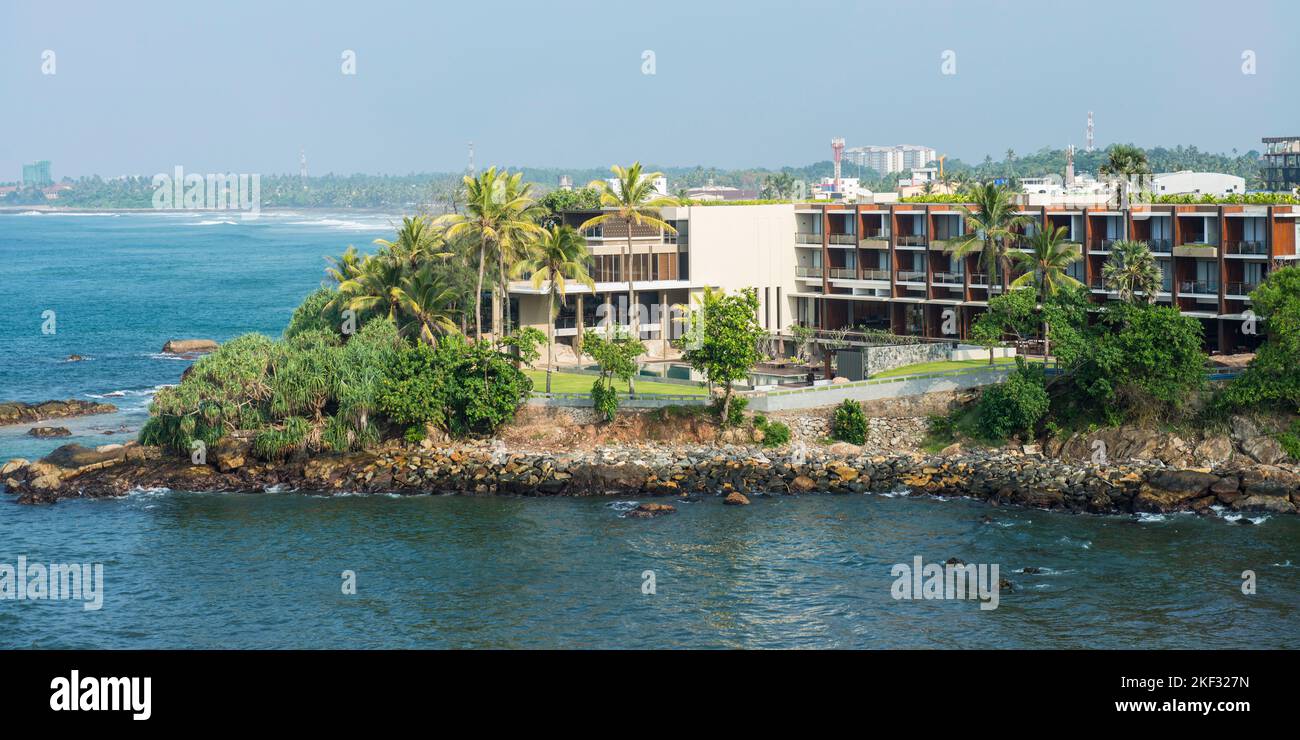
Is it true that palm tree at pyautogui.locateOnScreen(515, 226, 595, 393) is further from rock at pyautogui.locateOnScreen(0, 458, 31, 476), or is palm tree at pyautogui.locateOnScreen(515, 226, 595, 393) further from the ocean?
rock at pyautogui.locateOnScreen(0, 458, 31, 476)

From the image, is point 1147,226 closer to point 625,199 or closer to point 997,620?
point 625,199

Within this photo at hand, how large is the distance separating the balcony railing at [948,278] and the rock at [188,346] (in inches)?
2589

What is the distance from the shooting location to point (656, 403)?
7044cm

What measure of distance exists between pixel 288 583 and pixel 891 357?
3756 cm

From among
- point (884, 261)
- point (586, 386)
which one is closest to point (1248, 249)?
point (884, 261)

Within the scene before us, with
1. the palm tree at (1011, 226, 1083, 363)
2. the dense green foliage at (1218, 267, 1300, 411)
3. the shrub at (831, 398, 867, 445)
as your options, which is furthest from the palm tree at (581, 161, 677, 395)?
the dense green foliage at (1218, 267, 1300, 411)

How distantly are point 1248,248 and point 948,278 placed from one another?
18.7 m

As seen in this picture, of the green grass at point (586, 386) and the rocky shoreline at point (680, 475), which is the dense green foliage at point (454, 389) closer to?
the rocky shoreline at point (680, 475)

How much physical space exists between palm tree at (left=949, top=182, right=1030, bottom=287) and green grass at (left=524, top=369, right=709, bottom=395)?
19084mm

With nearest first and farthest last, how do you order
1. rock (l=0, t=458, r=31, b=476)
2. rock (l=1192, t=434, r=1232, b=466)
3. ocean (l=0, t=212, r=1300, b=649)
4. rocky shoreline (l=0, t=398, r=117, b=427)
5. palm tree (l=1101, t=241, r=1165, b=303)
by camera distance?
ocean (l=0, t=212, r=1300, b=649) < rock (l=1192, t=434, r=1232, b=466) < rock (l=0, t=458, r=31, b=476) < palm tree (l=1101, t=241, r=1165, b=303) < rocky shoreline (l=0, t=398, r=117, b=427)

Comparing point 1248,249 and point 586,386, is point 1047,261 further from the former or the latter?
point 586,386

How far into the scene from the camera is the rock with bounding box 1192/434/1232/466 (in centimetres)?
6325

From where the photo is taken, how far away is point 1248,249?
7412 centimetres

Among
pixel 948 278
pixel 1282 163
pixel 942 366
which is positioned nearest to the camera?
pixel 942 366
